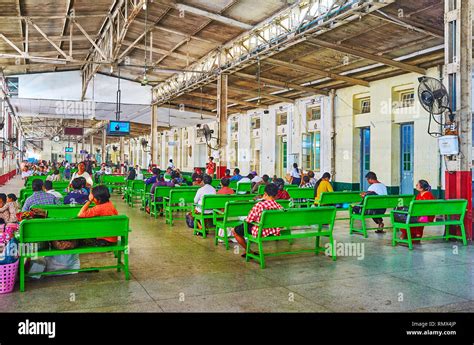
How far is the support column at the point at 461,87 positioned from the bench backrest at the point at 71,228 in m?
5.70

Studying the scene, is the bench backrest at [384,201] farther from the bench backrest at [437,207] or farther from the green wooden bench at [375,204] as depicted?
the bench backrest at [437,207]

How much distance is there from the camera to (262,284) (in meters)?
4.79

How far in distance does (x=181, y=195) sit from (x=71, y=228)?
4.63 m

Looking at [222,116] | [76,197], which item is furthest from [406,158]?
[76,197]

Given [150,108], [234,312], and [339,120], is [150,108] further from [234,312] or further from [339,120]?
[234,312]

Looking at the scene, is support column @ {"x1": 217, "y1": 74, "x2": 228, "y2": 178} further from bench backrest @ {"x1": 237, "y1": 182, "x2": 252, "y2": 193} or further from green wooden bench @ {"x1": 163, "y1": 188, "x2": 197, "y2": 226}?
green wooden bench @ {"x1": 163, "y1": 188, "x2": 197, "y2": 226}

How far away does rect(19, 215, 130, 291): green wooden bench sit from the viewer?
4.43 meters

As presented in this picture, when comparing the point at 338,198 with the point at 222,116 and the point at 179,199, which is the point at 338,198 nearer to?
→ the point at 179,199

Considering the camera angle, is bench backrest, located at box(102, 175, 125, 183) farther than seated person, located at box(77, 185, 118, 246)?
Yes

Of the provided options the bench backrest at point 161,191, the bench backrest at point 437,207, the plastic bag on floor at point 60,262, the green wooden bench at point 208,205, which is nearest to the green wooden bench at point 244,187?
the bench backrest at point 161,191

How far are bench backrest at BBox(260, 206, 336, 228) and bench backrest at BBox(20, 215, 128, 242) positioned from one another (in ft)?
5.78

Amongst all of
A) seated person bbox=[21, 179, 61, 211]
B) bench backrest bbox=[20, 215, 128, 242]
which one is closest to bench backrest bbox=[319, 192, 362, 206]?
bench backrest bbox=[20, 215, 128, 242]
